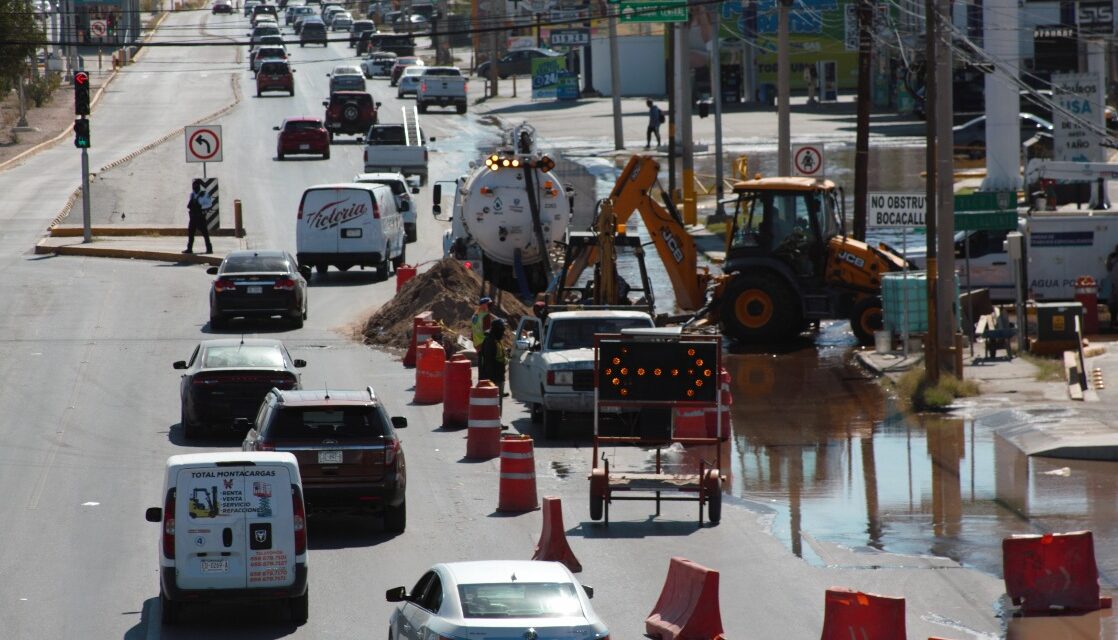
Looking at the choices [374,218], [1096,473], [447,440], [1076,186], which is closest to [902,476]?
[1096,473]

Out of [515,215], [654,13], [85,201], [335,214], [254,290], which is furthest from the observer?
[654,13]

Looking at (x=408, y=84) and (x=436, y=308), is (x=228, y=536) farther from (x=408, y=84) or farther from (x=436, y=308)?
(x=408, y=84)

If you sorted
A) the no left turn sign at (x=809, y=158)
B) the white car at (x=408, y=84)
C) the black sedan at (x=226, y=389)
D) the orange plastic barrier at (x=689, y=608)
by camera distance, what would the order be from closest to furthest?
the orange plastic barrier at (x=689, y=608) → the black sedan at (x=226, y=389) → the no left turn sign at (x=809, y=158) → the white car at (x=408, y=84)

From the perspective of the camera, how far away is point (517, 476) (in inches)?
686

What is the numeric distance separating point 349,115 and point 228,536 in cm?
5574

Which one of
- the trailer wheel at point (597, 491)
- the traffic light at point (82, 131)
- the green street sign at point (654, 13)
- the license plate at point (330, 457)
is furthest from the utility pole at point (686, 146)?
the license plate at point (330, 457)

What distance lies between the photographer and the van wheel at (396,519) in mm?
16328

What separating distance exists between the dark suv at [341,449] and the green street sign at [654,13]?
107 ft

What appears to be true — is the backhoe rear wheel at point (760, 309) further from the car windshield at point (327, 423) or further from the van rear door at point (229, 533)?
the van rear door at point (229, 533)

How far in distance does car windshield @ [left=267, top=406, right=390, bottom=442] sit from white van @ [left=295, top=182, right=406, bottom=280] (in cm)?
2122

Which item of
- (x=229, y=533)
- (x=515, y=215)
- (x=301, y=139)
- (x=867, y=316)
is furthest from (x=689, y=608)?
(x=301, y=139)

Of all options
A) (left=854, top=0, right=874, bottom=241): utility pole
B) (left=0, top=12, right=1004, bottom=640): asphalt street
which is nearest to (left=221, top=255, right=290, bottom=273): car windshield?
(left=0, top=12, right=1004, bottom=640): asphalt street

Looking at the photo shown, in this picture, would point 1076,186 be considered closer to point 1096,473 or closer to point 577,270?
point 577,270

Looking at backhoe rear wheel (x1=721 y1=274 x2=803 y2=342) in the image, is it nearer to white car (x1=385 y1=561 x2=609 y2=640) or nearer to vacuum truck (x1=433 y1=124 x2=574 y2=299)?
vacuum truck (x1=433 y1=124 x2=574 y2=299)
